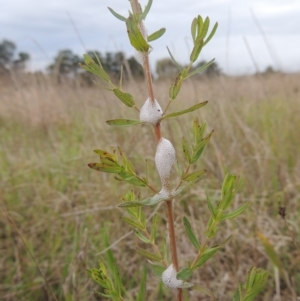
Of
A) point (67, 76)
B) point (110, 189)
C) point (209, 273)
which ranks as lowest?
point (209, 273)

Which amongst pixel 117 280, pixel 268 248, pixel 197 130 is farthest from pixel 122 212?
pixel 197 130

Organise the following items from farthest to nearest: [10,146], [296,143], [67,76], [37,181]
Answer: [67,76], [10,146], [296,143], [37,181]

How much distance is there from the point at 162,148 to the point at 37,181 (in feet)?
5.68

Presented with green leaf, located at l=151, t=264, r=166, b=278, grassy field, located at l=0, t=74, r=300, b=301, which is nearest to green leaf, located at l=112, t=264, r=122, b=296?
green leaf, located at l=151, t=264, r=166, b=278

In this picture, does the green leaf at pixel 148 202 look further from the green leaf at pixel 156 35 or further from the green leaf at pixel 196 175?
the green leaf at pixel 156 35

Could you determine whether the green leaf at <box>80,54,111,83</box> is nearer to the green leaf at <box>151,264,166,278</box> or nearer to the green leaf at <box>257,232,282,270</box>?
the green leaf at <box>151,264,166,278</box>

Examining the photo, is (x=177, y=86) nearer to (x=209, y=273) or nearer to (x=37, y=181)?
(x=209, y=273)

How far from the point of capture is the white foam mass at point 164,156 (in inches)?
16.2

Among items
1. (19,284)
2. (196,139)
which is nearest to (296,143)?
(19,284)

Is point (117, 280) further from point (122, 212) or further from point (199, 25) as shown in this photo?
point (122, 212)

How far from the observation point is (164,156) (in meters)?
0.41

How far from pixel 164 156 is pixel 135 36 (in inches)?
4.4

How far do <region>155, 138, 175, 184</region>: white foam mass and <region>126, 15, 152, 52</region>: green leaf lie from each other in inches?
3.5

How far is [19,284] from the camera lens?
1338 millimetres
